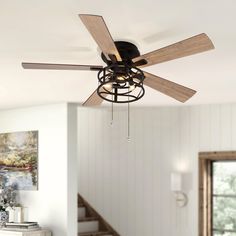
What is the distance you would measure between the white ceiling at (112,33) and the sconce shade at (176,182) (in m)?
1.86

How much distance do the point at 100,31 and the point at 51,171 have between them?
3990 mm

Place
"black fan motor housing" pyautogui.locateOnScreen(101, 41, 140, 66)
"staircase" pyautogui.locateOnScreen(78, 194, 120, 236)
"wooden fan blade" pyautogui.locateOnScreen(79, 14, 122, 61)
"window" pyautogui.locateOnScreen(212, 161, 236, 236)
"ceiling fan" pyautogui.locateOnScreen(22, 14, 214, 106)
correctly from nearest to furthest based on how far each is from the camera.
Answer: "wooden fan blade" pyautogui.locateOnScreen(79, 14, 122, 61) → "ceiling fan" pyautogui.locateOnScreen(22, 14, 214, 106) → "black fan motor housing" pyautogui.locateOnScreen(101, 41, 140, 66) → "window" pyautogui.locateOnScreen(212, 161, 236, 236) → "staircase" pyautogui.locateOnScreen(78, 194, 120, 236)

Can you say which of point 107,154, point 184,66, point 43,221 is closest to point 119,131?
point 107,154

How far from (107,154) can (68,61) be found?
3943 mm

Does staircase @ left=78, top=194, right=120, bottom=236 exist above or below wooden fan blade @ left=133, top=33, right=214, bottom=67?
below

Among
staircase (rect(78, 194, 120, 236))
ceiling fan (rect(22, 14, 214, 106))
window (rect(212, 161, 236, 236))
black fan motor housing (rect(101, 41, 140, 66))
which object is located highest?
black fan motor housing (rect(101, 41, 140, 66))

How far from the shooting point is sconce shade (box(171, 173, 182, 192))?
671 centimetres

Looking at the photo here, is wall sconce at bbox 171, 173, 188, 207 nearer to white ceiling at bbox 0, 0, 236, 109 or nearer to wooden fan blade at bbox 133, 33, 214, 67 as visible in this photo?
white ceiling at bbox 0, 0, 236, 109

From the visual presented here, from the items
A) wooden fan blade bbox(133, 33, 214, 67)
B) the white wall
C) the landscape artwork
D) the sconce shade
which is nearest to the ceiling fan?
wooden fan blade bbox(133, 33, 214, 67)

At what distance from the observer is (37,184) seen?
6574mm

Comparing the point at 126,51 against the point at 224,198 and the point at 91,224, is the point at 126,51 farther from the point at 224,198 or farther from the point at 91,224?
the point at 91,224

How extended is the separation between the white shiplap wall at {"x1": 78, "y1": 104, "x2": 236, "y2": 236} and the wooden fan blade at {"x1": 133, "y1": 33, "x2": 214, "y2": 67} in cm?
350

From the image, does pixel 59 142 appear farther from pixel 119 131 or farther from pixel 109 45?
pixel 109 45

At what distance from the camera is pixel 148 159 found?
731 centimetres
